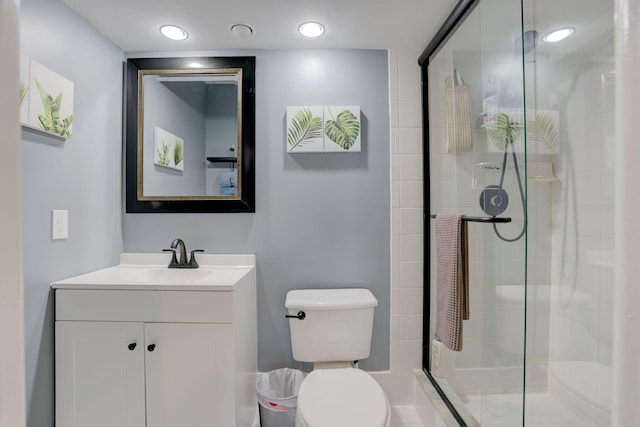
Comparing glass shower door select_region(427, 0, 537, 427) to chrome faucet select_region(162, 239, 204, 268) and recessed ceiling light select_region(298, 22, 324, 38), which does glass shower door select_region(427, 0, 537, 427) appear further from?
chrome faucet select_region(162, 239, 204, 268)

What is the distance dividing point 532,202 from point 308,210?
3.71ft

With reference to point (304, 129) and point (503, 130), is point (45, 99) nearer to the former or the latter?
point (304, 129)

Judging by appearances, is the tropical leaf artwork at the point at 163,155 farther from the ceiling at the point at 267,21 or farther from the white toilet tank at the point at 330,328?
the white toilet tank at the point at 330,328

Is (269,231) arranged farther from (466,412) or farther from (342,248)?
(466,412)

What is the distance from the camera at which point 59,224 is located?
138 cm

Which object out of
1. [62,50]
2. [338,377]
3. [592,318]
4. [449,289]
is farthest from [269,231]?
[592,318]

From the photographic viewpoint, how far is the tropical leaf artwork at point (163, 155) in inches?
71.2

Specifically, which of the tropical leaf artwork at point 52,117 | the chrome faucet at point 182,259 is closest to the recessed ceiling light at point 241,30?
the tropical leaf artwork at point 52,117

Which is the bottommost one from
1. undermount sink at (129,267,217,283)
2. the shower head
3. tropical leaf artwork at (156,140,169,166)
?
undermount sink at (129,267,217,283)

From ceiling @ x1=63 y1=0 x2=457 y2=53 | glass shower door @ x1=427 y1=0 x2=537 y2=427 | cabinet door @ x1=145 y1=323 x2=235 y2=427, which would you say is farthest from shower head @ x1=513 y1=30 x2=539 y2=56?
cabinet door @ x1=145 y1=323 x2=235 y2=427

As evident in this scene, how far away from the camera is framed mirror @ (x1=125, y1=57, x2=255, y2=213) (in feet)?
5.87

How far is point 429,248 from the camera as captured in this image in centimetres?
178

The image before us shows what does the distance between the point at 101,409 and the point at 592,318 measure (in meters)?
2.16

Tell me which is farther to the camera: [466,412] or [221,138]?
[221,138]
